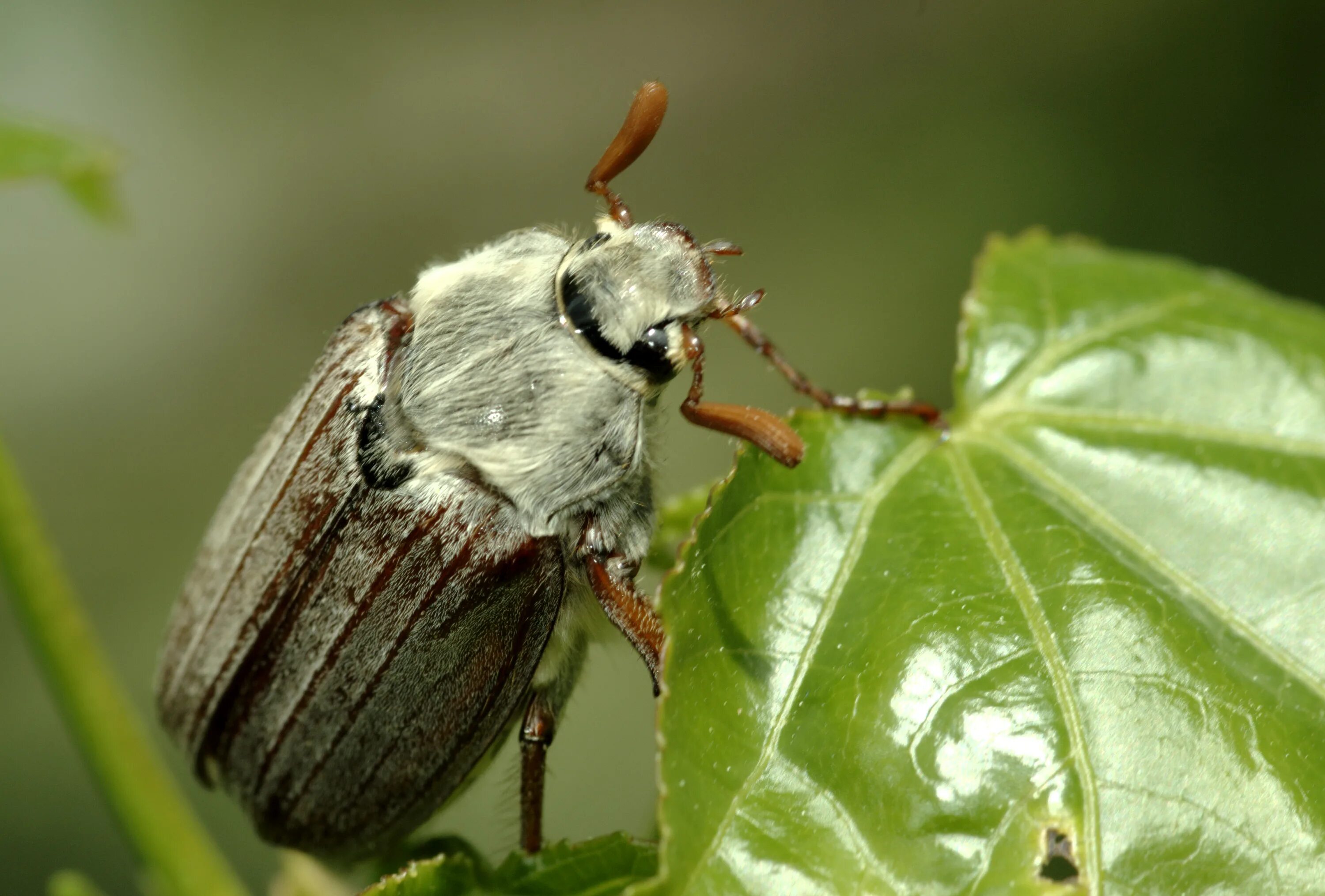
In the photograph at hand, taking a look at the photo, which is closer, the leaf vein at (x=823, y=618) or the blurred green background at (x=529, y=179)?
the leaf vein at (x=823, y=618)

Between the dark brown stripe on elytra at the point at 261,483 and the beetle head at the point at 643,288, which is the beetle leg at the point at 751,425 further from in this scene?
the dark brown stripe on elytra at the point at 261,483

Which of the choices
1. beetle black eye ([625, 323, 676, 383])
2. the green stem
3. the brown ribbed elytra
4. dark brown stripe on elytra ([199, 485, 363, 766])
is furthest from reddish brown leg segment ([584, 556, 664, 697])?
the green stem

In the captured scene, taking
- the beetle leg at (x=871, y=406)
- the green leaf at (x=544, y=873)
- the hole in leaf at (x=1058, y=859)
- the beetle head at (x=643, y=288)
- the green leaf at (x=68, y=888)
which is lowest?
the green leaf at (x=68, y=888)

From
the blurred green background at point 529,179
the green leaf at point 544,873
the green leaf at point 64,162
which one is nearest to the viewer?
the green leaf at point 544,873

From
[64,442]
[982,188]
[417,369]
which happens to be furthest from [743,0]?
[417,369]

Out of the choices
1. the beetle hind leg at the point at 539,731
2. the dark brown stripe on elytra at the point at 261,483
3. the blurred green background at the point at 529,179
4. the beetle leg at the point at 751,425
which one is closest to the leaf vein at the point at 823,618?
the beetle leg at the point at 751,425

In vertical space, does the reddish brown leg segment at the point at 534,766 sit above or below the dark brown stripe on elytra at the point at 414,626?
below
